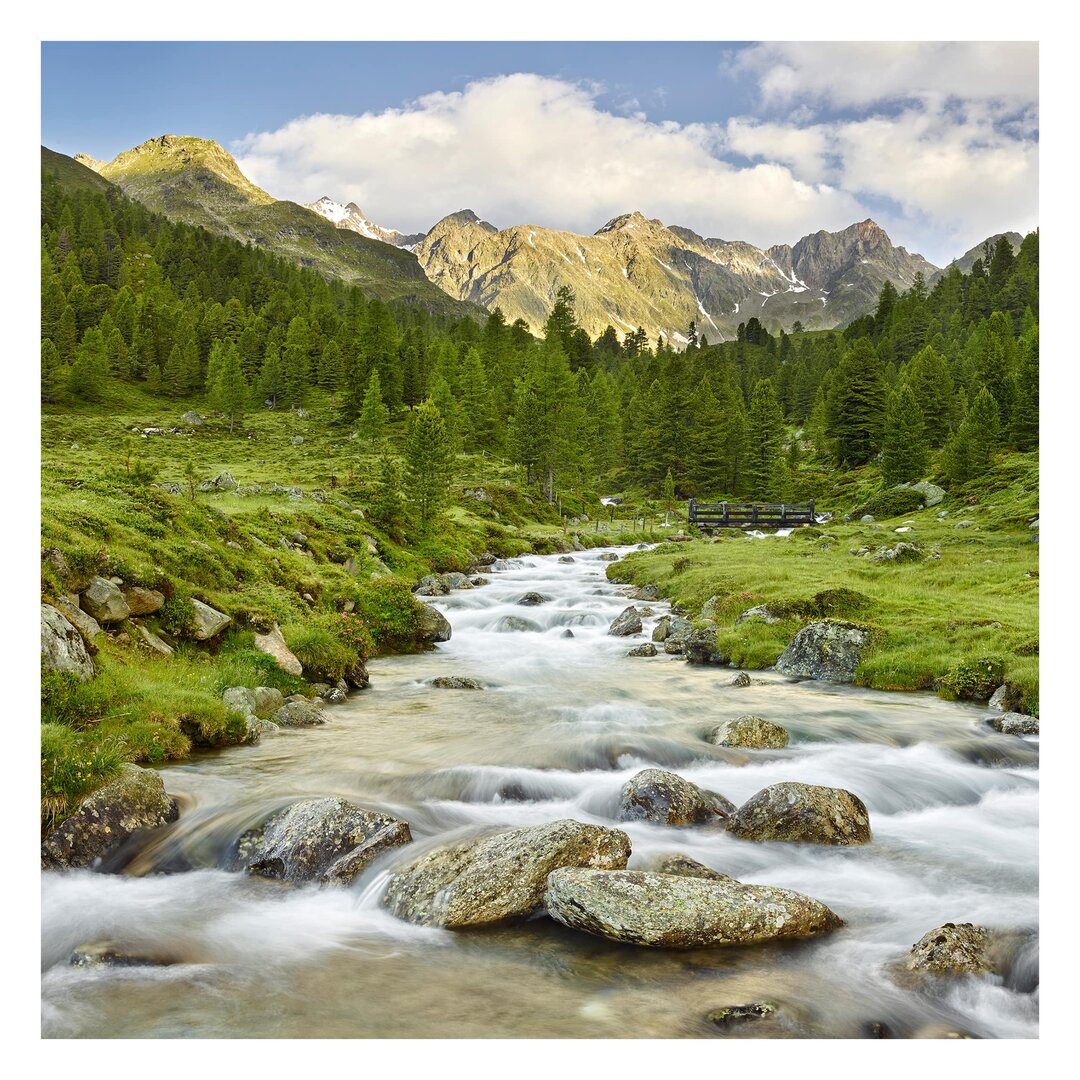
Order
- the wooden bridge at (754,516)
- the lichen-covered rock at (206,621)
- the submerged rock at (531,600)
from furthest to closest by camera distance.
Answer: the wooden bridge at (754,516) → the submerged rock at (531,600) → the lichen-covered rock at (206,621)

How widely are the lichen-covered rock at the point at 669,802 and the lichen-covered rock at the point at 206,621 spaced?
9914 millimetres

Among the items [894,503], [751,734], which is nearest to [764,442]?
[894,503]

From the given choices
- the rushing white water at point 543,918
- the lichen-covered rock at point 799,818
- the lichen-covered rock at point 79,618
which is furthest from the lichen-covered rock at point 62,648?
the lichen-covered rock at point 799,818

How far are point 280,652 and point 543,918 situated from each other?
11.1 meters

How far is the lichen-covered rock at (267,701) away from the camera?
45.5ft

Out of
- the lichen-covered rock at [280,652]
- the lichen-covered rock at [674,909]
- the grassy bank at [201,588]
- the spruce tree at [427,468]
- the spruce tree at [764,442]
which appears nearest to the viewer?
the lichen-covered rock at [674,909]

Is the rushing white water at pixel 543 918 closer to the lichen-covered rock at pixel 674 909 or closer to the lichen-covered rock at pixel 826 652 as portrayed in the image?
the lichen-covered rock at pixel 674 909

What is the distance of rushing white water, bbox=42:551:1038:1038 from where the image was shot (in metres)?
5.83

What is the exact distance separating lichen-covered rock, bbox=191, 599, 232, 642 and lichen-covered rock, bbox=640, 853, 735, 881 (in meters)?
11.1

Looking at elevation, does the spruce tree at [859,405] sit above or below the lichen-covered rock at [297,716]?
above

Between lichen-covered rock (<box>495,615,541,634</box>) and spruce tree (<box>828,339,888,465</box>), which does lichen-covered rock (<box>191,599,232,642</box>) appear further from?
spruce tree (<box>828,339,888,465</box>)

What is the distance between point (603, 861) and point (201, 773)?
6.58 m

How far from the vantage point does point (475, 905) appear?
23.7 feet

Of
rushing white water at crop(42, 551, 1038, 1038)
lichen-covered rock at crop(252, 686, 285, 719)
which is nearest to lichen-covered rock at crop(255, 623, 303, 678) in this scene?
lichen-covered rock at crop(252, 686, 285, 719)
